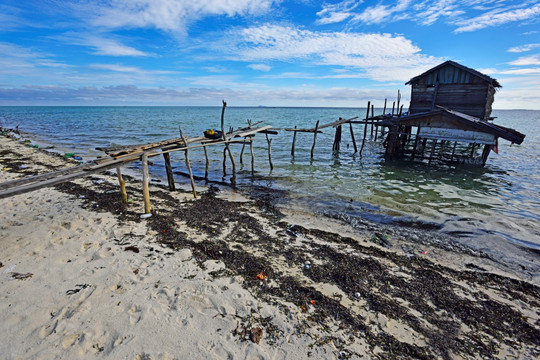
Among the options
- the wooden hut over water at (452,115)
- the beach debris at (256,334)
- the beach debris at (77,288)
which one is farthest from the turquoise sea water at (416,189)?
the beach debris at (77,288)

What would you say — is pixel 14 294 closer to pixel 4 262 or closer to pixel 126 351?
pixel 4 262

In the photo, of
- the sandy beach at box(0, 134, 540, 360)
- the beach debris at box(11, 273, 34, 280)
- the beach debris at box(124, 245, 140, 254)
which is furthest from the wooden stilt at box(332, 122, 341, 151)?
the beach debris at box(11, 273, 34, 280)

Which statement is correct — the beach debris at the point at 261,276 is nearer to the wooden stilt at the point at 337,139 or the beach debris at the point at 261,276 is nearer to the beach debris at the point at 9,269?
the beach debris at the point at 9,269

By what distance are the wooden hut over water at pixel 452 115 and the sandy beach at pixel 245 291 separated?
10994mm

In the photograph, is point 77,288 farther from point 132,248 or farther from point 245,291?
point 245,291

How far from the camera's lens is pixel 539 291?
547 centimetres

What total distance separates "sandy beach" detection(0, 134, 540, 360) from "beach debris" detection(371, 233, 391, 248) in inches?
1.8

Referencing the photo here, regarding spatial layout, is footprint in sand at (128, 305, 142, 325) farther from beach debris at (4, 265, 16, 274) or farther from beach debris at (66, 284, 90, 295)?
beach debris at (4, 265, 16, 274)

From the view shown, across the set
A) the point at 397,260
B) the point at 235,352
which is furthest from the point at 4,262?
the point at 397,260

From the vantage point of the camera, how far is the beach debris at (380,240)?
712 cm

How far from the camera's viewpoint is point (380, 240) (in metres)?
7.32

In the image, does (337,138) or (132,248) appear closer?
(132,248)

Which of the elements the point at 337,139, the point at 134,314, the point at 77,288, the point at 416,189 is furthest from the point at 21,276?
the point at 337,139

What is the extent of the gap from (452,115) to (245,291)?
1689cm
